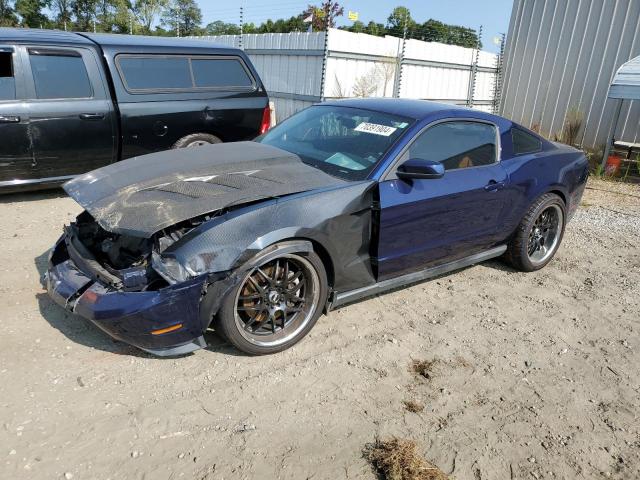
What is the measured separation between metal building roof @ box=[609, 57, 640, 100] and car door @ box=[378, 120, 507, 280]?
6632 millimetres

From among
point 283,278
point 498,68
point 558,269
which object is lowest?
point 558,269

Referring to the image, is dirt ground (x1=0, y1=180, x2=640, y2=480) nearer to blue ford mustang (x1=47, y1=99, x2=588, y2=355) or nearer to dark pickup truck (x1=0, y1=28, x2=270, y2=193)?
blue ford mustang (x1=47, y1=99, x2=588, y2=355)

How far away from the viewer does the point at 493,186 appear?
4.35 metres

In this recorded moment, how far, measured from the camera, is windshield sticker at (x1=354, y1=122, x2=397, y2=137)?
3957 mm

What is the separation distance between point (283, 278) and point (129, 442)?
1270mm

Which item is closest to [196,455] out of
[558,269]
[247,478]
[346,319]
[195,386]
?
[247,478]

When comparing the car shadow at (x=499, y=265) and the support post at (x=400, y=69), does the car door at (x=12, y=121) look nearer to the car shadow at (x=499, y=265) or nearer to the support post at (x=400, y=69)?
the car shadow at (x=499, y=265)

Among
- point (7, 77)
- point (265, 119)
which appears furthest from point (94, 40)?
point (265, 119)

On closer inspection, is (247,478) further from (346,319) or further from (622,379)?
(622,379)

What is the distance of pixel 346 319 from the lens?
3.93 m

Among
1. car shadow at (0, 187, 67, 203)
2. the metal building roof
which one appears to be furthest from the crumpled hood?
the metal building roof

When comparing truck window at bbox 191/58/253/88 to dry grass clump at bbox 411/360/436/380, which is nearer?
dry grass clump at bbox 411/360/436/380

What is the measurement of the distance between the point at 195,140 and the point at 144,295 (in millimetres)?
4077

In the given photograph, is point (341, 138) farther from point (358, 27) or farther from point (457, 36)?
point (358, 27)
